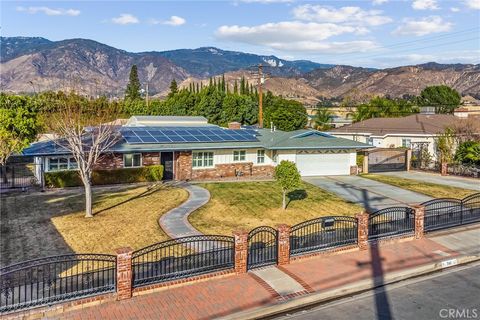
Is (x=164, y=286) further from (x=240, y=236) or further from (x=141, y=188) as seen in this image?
(x=141, y=188)

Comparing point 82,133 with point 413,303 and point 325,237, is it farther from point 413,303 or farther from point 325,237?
point 413,303

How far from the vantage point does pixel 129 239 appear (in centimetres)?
1731

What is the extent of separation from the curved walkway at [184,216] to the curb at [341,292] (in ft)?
22.5

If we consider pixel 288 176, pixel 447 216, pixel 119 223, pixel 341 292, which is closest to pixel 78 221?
pixel 119 223

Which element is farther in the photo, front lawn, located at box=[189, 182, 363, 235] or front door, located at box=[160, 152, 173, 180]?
front door, located at box=[160, 152, 173, 180]

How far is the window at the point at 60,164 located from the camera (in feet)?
92.8

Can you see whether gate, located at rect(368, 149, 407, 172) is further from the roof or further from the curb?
the curb

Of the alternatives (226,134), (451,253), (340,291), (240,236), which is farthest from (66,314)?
(226,134)

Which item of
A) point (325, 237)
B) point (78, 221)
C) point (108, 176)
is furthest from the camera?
point (108, 176)

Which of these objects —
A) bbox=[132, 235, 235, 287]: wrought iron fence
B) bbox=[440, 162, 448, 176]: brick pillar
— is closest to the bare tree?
bbox=[132, 235, 235, 287]: wrought iron fence

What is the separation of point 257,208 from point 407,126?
31.5m

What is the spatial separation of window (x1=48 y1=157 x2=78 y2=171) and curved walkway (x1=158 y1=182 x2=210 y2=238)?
833 centimetres

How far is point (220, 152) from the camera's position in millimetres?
33406

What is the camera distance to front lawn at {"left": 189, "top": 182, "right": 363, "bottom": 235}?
794 inches
